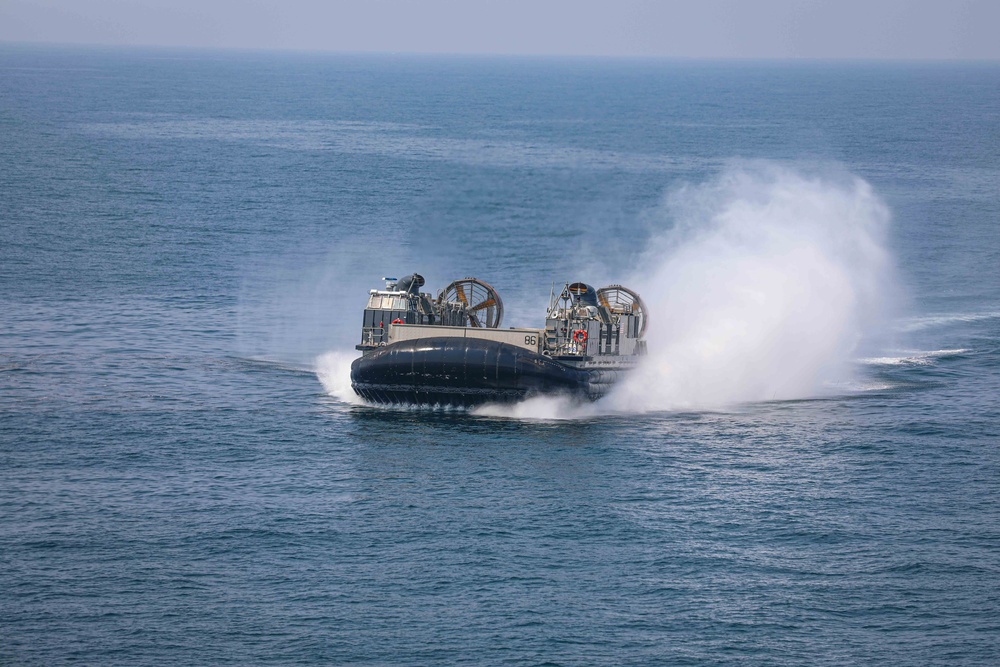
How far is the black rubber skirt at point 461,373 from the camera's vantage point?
231 ft

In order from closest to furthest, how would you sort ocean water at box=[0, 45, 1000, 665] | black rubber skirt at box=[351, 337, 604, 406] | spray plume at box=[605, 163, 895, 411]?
ocean water at box=[0, 45, 1000, 665] < black rubber skirt at box=[351, 337, 604, 406] < spray plume at box=[605, 163, 895, 411]

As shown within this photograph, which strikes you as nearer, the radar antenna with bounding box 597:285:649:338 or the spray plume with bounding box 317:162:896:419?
the spray plume with bounding box 317:162:896:419

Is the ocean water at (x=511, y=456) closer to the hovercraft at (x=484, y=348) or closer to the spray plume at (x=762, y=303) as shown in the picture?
the spray plume at (x=762, y=303)

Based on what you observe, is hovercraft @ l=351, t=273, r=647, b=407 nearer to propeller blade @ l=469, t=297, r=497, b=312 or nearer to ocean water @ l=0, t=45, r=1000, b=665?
propeller blade @ l=469, t=297, r=497, b=312

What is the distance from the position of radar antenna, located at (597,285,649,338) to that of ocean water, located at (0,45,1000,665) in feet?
8.66

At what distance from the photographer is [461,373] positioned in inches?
2773

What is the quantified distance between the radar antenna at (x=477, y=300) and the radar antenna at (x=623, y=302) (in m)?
5.81

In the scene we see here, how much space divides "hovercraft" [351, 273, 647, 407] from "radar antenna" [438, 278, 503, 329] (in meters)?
0.06

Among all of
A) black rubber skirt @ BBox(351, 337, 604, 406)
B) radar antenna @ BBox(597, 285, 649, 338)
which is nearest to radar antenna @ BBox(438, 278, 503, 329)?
radar antenna @ BBox(597, 285, 649, 338)

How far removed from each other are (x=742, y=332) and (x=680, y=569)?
98.3 ft

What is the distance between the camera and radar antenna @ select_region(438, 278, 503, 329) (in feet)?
259

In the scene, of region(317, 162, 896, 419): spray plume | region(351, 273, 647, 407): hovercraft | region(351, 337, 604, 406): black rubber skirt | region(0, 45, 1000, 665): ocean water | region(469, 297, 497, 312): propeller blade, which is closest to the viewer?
region(0, 45, 1000, 665): ocean water

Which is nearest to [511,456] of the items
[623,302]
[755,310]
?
[623,302]

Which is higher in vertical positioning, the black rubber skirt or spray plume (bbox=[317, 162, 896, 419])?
spray plume (bbox=[317, 162, 896, 419])
